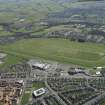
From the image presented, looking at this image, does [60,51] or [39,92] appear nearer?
[39,92]

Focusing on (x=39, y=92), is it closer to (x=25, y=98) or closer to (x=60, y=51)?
(x=25, y=98)

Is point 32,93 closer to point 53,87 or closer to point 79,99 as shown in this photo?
point 53,87

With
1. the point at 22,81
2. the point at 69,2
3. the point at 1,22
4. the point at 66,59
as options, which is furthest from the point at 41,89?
the point at 69,2

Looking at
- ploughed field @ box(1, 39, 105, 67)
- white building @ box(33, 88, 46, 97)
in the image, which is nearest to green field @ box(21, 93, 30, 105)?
white building @ box(33, 88, 46, 97)

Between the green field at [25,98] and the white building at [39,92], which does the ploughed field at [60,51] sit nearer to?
the white building at [39,92]

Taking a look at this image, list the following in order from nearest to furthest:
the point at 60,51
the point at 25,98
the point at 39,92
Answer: the point at 25,98, the point at 39,92, the point at 60,51

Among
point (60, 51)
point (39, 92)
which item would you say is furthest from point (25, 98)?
point (60, 51)

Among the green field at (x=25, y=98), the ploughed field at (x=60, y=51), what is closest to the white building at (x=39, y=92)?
the green field at (x=25, y=98)

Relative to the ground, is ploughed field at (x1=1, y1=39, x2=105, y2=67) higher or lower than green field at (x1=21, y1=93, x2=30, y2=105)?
higher

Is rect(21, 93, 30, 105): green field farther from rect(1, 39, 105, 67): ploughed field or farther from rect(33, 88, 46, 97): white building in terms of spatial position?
rect(1, 39, 105, 67): ploughed field
